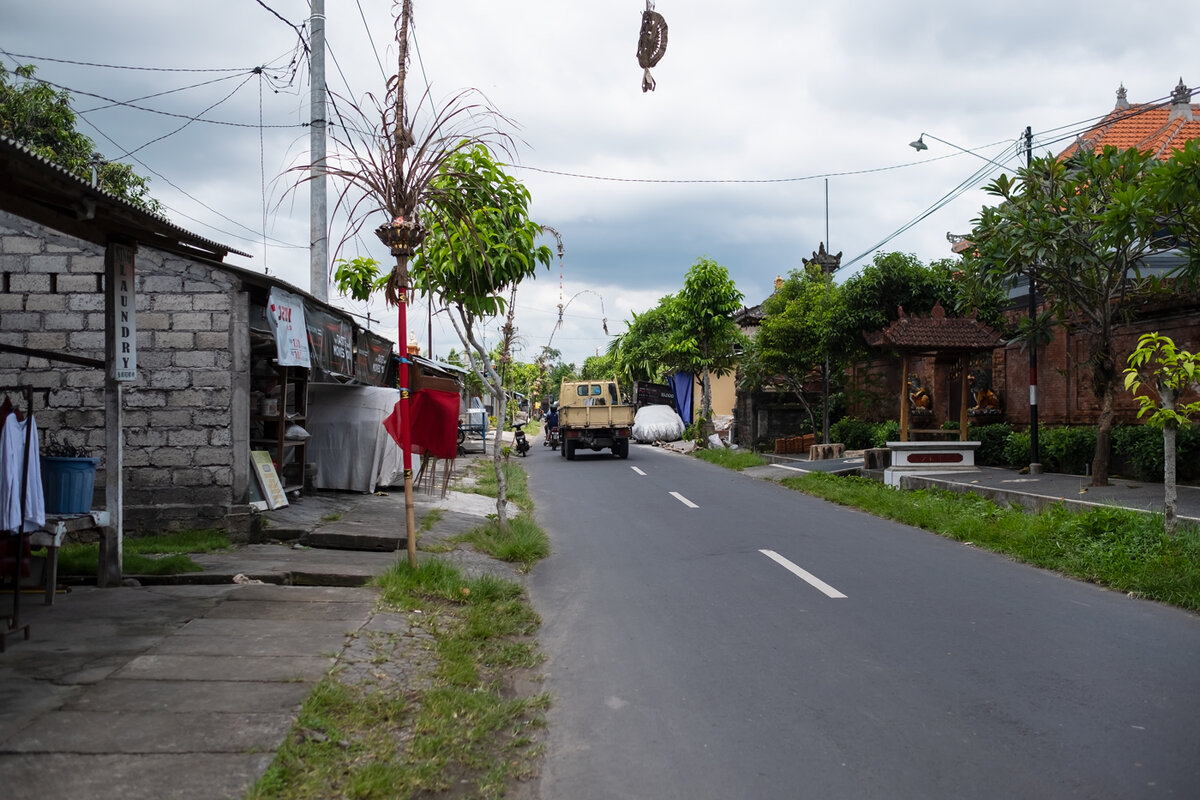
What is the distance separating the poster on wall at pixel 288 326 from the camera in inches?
407

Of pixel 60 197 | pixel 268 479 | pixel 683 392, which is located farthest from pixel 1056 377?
pixel 683 392

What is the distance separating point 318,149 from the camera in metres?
13.9

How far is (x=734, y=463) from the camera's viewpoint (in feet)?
81.8

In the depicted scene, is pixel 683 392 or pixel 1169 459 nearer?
pixel 1169 459

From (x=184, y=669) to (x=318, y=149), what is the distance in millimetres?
10626

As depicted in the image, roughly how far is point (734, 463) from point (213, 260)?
1770 cm

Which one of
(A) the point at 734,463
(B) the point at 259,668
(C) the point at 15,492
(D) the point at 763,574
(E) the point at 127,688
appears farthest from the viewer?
(A) the point at 734,463

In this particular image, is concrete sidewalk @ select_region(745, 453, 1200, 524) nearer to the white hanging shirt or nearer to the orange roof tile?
the white hanging shirt

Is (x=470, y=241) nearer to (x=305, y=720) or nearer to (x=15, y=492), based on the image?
(x=15, y=492)

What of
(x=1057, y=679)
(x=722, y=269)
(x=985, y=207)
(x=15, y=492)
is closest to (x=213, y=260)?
(x=15, y=492)

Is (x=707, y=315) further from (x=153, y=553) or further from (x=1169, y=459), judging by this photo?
(x=153, y=553)

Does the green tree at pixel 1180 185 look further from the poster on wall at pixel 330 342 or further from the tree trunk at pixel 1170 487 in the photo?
the poster on wall at pixel 330 342

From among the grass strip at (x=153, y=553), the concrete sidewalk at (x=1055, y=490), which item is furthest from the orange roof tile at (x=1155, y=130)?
the grass strip at (x=153, y=553)

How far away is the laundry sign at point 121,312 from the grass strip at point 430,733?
366 centimetres
